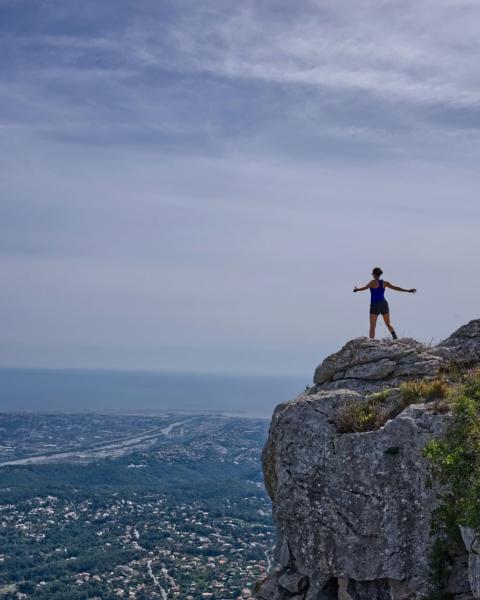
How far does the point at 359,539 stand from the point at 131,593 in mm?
50454

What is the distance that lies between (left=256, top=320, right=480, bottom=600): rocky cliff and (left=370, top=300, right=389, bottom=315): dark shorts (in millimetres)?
3342

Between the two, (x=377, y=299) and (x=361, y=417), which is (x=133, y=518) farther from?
(x=361, y=417)

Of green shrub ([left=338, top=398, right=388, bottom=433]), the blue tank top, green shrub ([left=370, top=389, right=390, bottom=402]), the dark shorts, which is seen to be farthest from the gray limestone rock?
the blue tank top

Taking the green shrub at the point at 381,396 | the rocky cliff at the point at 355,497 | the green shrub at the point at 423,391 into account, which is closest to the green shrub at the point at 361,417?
the rocky cliff at the point at 355,497

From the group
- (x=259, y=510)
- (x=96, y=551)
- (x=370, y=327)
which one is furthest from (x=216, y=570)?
(x=370, y=327)

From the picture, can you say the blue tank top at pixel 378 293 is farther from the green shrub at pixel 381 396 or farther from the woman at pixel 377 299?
the green shrub at pixel 381 396

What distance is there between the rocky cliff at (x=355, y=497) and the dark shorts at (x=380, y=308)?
3.34m

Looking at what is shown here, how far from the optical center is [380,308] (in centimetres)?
1636

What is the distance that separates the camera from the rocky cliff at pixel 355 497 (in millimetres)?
10398

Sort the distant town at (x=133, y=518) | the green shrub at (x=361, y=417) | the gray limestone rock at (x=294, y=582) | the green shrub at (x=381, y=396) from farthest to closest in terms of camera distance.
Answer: the distant town at (x=133, y=518), the green shrub at (x=381, y=396), the green shrub at (x=361, y=417), the gray limestone rock at (x=294, y=582)

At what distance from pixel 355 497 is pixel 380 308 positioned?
244 inches

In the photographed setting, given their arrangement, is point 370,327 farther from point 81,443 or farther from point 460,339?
point 81,443

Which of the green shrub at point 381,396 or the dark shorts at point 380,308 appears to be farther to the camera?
the dark shorts at point 380,308

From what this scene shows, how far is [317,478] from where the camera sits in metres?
11.5
